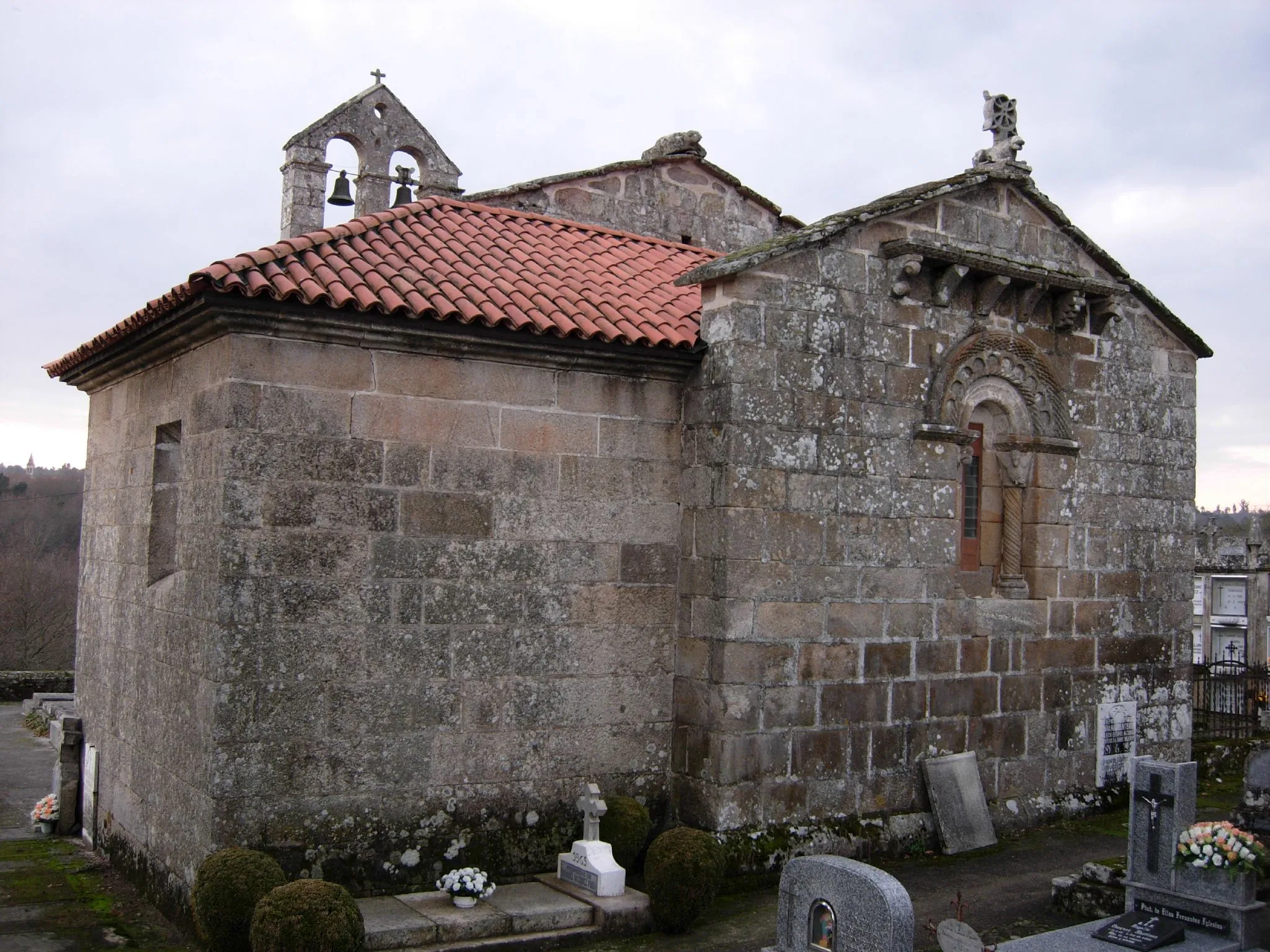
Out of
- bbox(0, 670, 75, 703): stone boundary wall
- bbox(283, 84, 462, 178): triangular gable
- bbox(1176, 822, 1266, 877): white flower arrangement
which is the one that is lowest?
bbox(0, 670, 75, 703): stone boundary wall

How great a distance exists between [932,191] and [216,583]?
6037mm

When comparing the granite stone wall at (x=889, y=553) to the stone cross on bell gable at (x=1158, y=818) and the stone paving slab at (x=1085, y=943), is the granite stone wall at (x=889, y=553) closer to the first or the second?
the stone cross on bell gable at (x=1158, y=818)

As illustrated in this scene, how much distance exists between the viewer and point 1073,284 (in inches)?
387

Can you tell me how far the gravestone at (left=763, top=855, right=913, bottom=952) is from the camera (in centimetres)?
555

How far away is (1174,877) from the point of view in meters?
7.24

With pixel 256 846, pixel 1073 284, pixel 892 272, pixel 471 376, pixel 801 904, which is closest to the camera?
pixel 801 904

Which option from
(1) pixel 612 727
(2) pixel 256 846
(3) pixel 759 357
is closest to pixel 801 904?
(1) pixel 612 727

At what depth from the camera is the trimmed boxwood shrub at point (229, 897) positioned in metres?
6.38

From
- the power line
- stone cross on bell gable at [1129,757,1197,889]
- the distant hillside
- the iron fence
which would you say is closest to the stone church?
stone cross on bell gable at [1129,757,1197,889]

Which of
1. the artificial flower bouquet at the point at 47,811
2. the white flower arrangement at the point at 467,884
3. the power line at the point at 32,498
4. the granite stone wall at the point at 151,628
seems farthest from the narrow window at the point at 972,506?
the power line at the point at 32,498

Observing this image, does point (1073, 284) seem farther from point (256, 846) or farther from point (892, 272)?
point (256, 846)

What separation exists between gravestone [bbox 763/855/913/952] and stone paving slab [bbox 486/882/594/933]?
4.62 feet

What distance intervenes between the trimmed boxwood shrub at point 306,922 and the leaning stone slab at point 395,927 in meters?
0.26

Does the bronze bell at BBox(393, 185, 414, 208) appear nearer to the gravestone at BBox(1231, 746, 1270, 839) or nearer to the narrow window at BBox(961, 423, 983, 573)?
the narrow window at BBox(961, 423, 983, 573)
